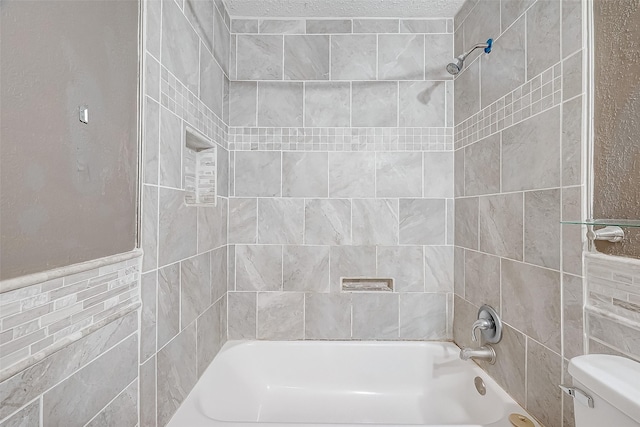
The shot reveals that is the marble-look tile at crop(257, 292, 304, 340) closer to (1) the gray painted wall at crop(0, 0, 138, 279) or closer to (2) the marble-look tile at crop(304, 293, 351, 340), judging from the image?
(2) the marble-look tile at crop(304, 293, 351, 340)

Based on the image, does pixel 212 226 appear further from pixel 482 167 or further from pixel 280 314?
pixel 482 167

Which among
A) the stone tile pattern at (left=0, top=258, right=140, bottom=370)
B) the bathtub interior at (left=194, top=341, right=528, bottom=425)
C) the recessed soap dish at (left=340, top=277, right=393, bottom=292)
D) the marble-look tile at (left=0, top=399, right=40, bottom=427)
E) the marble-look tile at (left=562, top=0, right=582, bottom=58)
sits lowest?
the bathtub interior at (left=194, top=341, right=528, bottom=425)

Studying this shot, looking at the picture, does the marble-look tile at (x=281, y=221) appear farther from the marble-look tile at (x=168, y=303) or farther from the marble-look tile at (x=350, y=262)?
→ the marble-look tile at (x=168, y=303)

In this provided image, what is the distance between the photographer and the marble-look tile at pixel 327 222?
1.87m

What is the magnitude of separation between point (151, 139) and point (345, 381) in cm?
161

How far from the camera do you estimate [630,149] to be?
0.81 metres

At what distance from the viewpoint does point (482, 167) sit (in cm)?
156

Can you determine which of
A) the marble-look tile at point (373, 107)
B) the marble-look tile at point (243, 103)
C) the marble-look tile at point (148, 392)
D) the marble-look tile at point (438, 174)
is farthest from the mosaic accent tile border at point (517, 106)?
the marble-look tile at point (148, 392)

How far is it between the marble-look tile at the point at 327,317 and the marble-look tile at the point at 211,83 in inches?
46.7

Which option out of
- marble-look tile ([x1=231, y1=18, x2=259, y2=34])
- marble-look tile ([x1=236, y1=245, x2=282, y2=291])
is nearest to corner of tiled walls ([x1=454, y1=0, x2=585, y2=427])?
marble-look tile ([x1=236, y1=245, x2=282, y2=291])

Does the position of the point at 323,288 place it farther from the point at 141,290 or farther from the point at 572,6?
the point at 572,6

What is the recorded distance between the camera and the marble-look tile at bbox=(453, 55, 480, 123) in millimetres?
1612

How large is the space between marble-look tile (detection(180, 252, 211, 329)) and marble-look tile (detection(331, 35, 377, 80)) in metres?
1.30

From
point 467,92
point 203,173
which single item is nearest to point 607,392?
point 467,92
